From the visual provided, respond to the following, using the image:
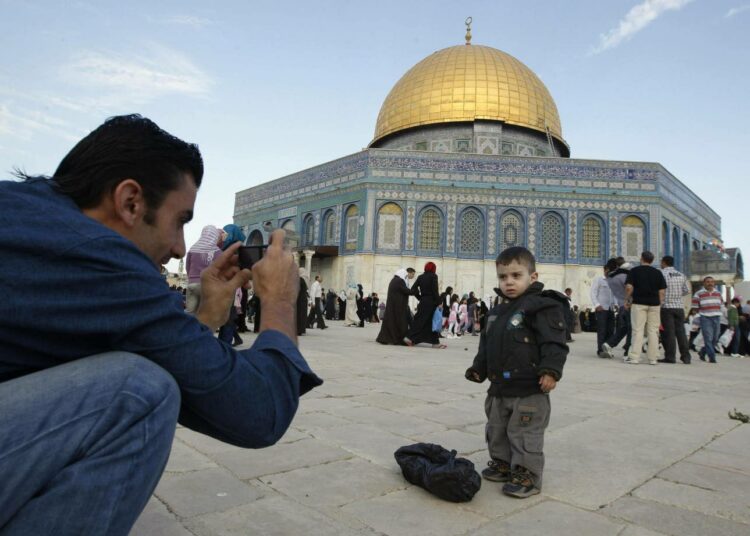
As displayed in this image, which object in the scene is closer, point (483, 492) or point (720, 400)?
point (483, 492)

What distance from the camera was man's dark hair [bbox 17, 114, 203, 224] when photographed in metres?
1.02

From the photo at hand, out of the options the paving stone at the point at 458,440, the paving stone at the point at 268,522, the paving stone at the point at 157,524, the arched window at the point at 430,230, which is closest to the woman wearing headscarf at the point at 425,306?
the paving stone at the point at 458,440

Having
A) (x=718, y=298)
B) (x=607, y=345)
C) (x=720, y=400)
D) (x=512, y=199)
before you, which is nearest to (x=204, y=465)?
(x=720, y=400)

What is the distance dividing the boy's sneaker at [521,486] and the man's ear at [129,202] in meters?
1.59

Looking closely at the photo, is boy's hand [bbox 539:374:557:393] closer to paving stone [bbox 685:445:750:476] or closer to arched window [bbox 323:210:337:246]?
paving stone [bbox 685:445:750:476]

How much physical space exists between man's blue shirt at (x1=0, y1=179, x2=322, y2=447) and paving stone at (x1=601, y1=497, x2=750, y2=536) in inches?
52.6

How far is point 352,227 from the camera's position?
926 inches

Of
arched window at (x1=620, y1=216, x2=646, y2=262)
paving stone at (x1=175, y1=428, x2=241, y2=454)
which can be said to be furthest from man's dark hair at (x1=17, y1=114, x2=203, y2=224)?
arched window at (x1=620, y1=216, x2=646, y2=262)

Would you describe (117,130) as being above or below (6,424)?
above

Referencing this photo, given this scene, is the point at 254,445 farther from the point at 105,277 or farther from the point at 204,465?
the point at 204,465

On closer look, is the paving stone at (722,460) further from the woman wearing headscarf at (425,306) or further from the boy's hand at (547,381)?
the woman wearing headscarf at (425,306)

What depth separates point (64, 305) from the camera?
33.3 inches

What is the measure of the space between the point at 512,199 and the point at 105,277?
22.8 m

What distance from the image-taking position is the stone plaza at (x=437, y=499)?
1.60 m
